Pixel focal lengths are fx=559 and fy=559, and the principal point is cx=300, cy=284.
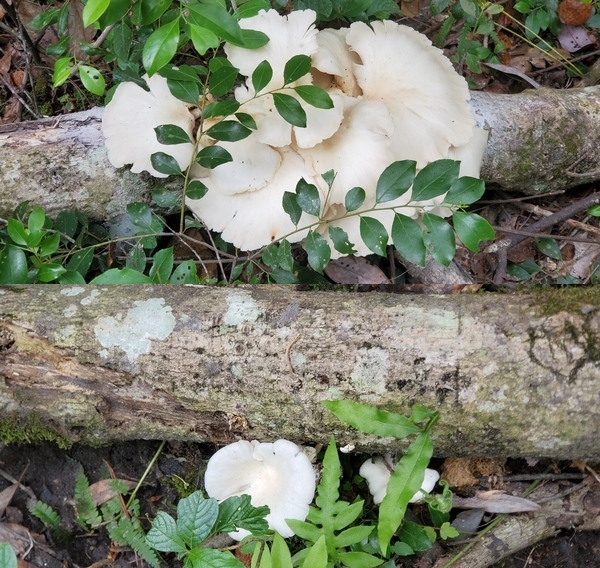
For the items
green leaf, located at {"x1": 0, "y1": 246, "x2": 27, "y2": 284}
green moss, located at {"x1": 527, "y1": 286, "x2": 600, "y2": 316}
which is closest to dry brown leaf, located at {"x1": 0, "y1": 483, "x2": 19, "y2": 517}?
green leaf, located at {"x1": 0, "y1": 246, "x2": 27, "y2": 284}

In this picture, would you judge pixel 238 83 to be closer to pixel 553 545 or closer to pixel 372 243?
pixel 372 243

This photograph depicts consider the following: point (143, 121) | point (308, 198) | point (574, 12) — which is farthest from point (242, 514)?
point (574, 12)

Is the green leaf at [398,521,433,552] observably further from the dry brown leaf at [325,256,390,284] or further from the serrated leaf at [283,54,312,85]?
the serrated leaf at [283,54,312,85]

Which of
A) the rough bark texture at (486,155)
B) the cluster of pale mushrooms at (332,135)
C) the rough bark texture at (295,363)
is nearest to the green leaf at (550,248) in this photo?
the rough bark texture at (486,155)

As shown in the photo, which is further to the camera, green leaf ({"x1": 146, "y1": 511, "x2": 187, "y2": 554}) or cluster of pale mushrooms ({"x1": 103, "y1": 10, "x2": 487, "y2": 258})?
cluster of pale mushrooms ({"x1": 103, "y1": 10, "x2": 487, "y2": 258})

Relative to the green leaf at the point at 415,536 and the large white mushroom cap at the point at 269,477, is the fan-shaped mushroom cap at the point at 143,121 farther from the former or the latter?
the green leaf at the point at 415,536
